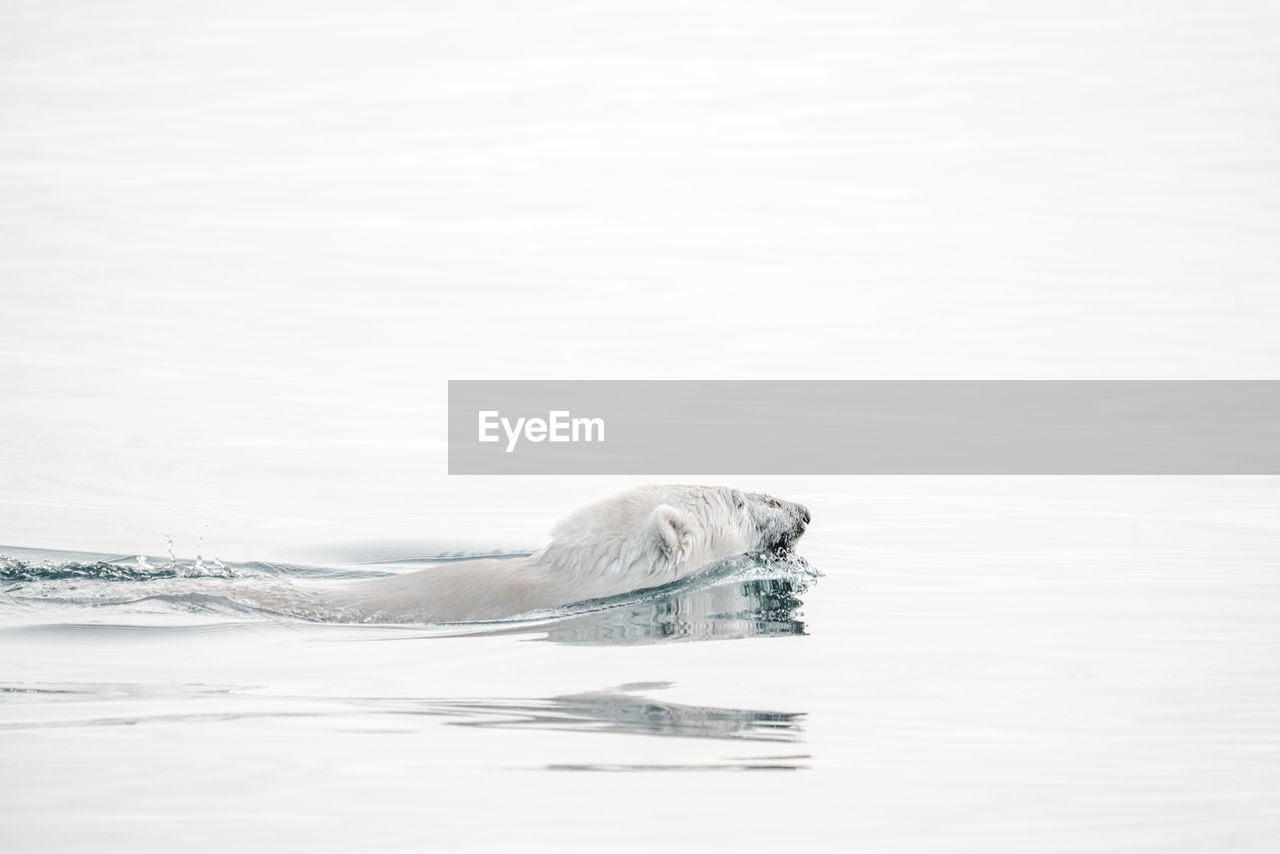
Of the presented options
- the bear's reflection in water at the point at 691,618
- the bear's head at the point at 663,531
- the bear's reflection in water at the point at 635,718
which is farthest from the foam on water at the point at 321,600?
the bear's reflection in water at the point at 635,718

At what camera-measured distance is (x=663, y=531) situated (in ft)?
32.8

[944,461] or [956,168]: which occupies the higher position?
[956,168]

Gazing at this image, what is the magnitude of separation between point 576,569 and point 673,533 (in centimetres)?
62

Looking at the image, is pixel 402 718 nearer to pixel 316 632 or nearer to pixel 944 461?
pixel 316 632

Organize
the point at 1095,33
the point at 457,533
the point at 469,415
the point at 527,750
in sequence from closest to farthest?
the point at 527,750 < the point at 457,533 < the point at 469,415 < the point at 1095,33

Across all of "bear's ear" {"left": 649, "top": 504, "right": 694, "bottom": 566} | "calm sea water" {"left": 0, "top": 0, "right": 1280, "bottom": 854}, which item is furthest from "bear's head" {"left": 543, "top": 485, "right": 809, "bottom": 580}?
"calm sea water" {"left": 0, "top": 0, "right": 1280, "bottom": 854}

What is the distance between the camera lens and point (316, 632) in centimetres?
945

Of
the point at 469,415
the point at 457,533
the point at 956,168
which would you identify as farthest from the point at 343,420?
the point at 956,168

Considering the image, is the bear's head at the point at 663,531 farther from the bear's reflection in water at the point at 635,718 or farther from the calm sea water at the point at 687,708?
the bear's reflection in water at the point at 635,718

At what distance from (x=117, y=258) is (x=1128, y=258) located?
13.5 meters

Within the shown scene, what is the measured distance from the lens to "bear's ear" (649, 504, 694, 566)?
10.0m

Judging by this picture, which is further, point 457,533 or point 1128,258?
A: point 1128,258

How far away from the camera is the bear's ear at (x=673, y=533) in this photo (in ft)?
32.8

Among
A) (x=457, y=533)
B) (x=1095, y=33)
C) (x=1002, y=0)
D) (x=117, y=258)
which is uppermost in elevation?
(x=1002, y=0)
